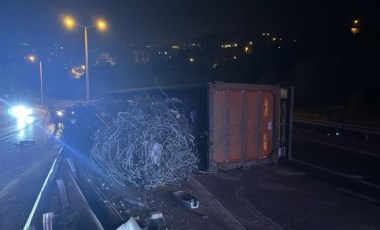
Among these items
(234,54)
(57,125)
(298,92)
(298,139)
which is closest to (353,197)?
(298,139)

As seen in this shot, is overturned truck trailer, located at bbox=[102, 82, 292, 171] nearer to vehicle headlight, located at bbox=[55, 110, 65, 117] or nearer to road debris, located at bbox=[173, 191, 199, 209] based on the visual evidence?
road debris, located at bbox=[173, 191, 199, 209]

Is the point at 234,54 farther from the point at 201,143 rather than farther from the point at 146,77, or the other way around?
the point at 201,143

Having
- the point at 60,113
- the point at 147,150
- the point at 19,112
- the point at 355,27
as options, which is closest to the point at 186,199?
the point at 147,150

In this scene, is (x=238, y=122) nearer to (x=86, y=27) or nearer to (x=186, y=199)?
(x=186, y=199)

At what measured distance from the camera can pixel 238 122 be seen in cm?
1052

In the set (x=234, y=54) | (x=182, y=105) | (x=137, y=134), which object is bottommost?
(x=137, y=134)

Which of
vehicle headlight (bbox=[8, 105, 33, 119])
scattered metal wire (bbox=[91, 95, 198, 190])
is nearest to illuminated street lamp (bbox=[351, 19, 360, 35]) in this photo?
vehicle headlight (bbox=[8, 105, 33, 119])

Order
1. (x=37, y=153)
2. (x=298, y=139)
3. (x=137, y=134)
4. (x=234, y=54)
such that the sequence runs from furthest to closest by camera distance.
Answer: (x=234, y=54) → (x=298, y=139) → (x=37, y=153) → (x=137, y=134)

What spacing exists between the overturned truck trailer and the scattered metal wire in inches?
23.9

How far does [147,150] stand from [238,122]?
3.21 m

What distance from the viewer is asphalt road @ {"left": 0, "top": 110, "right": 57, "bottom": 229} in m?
7.12

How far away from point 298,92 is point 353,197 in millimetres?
39906

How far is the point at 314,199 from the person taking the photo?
805 cm

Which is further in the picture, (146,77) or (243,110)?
(146,77)
